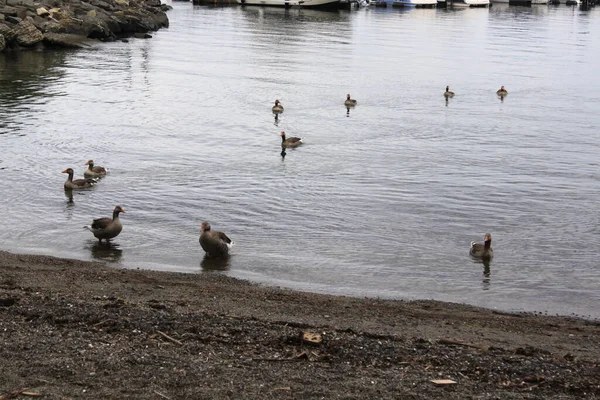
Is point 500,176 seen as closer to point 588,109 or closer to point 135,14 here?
point 588,109

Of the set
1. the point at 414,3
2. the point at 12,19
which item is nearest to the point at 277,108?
the point at 12,19

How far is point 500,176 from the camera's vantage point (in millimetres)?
21922

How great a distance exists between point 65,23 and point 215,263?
4185 cm

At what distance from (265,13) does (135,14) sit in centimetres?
2730

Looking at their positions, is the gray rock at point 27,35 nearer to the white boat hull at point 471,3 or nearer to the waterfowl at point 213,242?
the waterfowl at point 213,242

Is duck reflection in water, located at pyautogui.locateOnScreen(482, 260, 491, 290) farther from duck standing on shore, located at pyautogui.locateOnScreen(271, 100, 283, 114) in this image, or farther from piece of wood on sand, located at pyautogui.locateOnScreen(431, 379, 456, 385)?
duck standing on shore, located at pyautogui.locateOnScreen(271, 100, 283, 114)

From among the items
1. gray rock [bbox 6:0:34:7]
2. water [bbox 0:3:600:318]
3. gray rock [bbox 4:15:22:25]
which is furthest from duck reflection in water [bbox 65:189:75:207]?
gray rock [bbox 6:0:34:7]

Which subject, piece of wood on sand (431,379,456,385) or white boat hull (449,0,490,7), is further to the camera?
white boat hull (449,0,490,7)

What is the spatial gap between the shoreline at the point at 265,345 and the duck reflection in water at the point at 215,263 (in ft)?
5.13

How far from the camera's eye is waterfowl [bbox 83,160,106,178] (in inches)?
803

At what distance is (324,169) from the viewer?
22.4 meters

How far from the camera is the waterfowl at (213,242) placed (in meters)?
14.9

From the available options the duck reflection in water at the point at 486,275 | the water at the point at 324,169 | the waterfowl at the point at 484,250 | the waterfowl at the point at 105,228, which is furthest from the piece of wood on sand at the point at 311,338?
the waterfowl at the point at 105,228

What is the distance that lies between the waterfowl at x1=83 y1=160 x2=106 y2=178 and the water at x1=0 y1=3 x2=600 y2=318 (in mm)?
369
